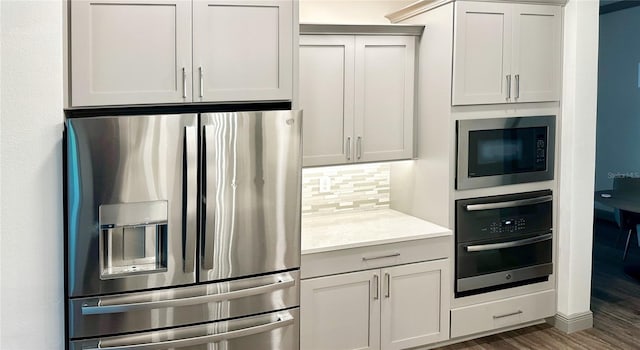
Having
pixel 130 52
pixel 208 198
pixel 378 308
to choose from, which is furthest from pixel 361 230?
pixel 130 52

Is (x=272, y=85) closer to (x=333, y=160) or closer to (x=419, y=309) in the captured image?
(x=333, y=160)

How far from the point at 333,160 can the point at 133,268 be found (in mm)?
1404

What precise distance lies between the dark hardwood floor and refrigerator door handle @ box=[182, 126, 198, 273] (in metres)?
1.85

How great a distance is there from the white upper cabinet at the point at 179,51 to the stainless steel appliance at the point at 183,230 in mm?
219

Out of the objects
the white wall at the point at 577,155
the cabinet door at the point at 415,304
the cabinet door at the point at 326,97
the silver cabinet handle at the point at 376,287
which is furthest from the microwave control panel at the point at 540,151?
the silver cabinet handle at the point at 376,287

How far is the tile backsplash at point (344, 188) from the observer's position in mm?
3793

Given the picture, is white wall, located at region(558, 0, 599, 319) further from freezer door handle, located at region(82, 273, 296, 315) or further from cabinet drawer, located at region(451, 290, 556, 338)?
freezer door handle, located at region(82, 273, 296, 315)

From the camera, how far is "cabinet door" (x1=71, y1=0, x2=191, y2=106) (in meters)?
2.52

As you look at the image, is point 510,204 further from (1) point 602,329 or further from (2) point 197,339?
(2) point 197,339

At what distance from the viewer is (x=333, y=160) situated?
11.5 feet

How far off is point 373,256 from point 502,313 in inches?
43.3

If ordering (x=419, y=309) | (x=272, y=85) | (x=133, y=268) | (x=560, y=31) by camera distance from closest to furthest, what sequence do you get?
(x=133, y=268) → (x=272, y=85) → (x=419, y=309) → (x=560, y=31)

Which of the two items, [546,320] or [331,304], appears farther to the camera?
[546,320]

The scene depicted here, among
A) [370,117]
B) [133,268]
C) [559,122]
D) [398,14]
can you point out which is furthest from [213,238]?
[559,122]
